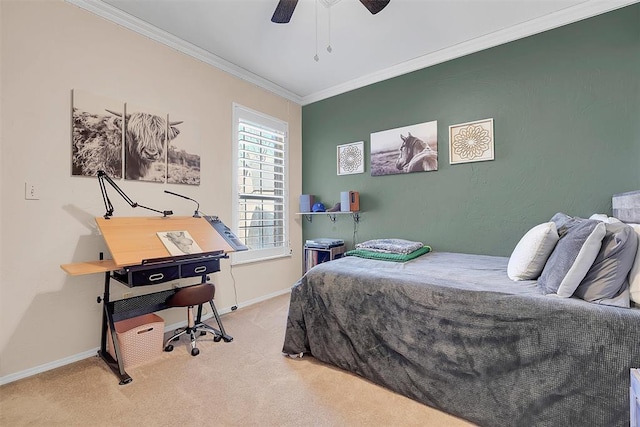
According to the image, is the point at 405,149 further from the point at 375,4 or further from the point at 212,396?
the point at 212,396

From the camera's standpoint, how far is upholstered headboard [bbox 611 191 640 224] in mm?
1902

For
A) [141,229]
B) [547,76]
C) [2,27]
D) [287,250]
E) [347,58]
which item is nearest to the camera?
[2,27]

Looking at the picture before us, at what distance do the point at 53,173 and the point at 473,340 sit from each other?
315 cm

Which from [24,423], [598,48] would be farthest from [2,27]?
[598,48]

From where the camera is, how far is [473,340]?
5.08 ft

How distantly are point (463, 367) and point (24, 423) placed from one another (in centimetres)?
249

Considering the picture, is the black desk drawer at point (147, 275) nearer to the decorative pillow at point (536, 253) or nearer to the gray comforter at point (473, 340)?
the gray comforter at point (473, 340)

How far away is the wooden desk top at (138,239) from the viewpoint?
2006mm

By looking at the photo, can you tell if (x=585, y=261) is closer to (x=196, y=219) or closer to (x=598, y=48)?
(x=598, y=48)

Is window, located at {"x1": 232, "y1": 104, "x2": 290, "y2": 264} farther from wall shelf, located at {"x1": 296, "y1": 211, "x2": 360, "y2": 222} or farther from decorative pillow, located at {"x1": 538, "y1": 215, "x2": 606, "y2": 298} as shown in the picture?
decorative pillow, located at {"x1": 538, "y1": 215, "x2": 606, "y2": 298}

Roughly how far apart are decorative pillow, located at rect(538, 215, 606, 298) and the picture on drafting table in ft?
8.14

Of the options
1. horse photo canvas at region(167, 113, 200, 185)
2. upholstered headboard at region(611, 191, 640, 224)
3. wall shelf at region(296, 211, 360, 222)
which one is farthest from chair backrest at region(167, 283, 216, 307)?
upholstered headboard at region(611, 191, 640, 224)

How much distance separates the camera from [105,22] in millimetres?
2432

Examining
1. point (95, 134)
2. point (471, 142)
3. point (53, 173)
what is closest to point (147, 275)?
point (53, 173)
